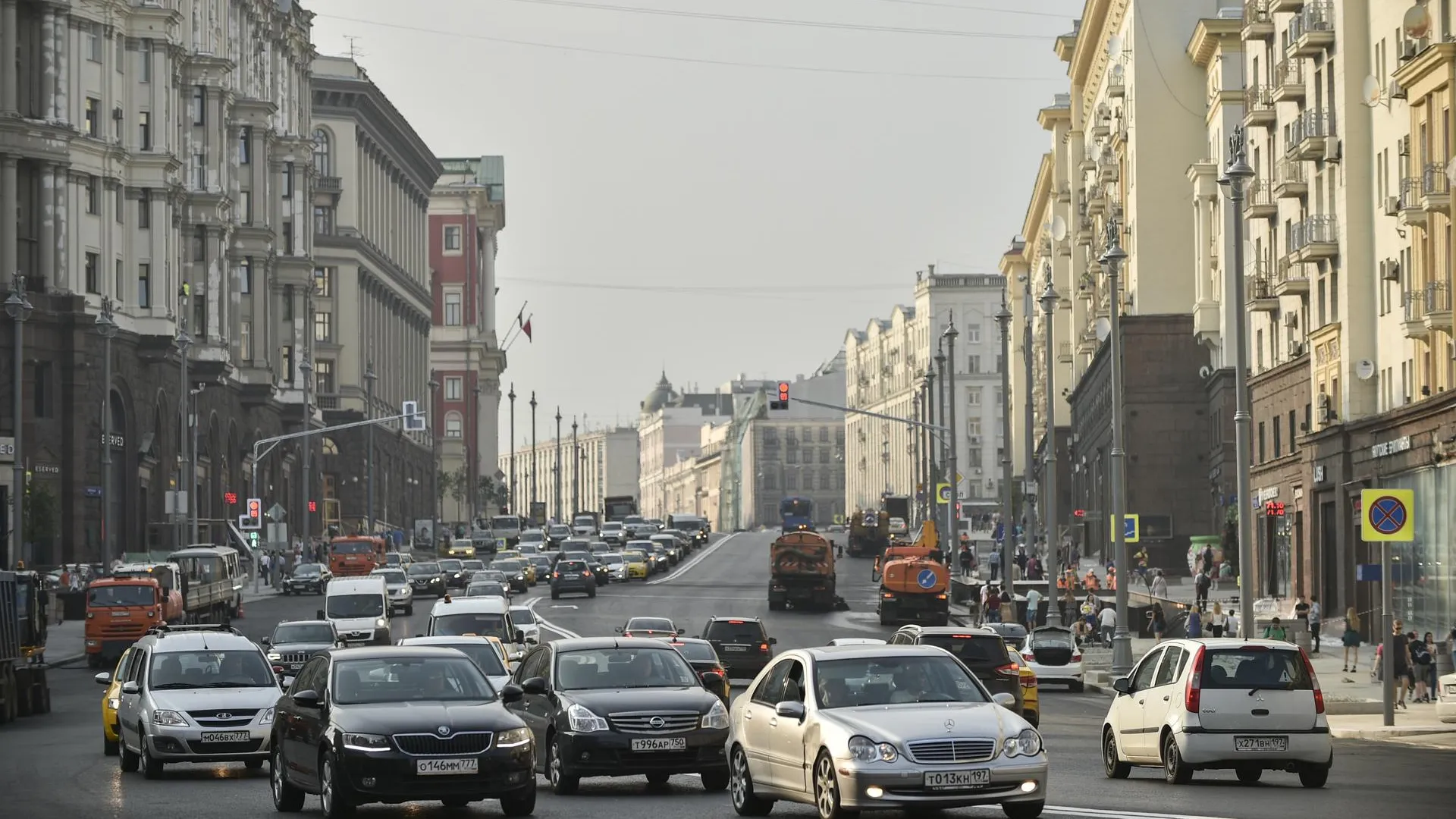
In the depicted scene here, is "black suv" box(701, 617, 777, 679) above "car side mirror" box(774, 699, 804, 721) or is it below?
below

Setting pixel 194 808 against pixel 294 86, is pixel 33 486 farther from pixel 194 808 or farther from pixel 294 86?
pixel 194 808

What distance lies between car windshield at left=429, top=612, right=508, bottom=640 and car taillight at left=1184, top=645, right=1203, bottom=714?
61.4ft

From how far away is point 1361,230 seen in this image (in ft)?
180

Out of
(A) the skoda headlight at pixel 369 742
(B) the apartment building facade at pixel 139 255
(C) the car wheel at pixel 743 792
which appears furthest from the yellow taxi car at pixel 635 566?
(A) the skoda headlight at pixel 369 742

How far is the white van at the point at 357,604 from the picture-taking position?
2016 inches

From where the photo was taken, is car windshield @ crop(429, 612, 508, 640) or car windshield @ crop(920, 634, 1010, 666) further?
car windshield @ crop(429, 612, 508, 640)

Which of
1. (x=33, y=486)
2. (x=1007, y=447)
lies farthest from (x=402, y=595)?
(x=1007, y=447)

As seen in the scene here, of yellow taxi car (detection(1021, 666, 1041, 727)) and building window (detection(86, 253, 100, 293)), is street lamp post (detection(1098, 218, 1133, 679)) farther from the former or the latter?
building window (detection(86, 253, 100, 293))

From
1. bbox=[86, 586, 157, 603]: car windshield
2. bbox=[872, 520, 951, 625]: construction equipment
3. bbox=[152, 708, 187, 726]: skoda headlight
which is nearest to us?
bbox=[152, 708, 187, 726]: skoda headlight

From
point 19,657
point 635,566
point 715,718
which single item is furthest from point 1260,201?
point 715,718

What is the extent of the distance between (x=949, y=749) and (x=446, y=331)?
7054 inches

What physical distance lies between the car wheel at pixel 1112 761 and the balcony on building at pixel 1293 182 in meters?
37.7

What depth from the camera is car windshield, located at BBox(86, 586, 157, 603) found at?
52.4 meters

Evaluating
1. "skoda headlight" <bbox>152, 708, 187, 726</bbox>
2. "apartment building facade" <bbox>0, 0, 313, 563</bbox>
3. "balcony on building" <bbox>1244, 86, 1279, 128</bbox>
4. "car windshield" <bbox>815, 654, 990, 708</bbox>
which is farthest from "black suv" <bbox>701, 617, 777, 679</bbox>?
"apartment building facade" <bbox>0, 0, 313, 563</bbox>
